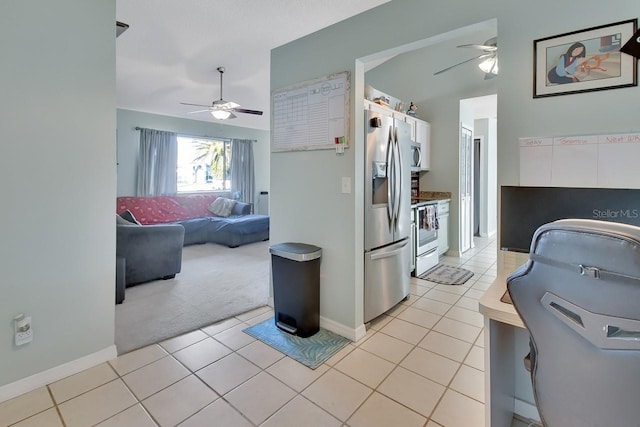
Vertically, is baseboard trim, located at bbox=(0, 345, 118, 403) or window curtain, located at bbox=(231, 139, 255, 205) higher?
window curtain, located at bbox=(231, 139, 255, 205)

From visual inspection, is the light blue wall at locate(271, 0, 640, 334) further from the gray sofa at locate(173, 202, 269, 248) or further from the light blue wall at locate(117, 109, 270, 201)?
the light blue wall at locate(117, 109, 270, 201)

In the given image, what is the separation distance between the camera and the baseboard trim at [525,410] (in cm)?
158

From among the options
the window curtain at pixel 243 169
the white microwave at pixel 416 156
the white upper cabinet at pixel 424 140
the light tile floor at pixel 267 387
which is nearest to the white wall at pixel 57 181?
the light tile floor at pixel 267 387

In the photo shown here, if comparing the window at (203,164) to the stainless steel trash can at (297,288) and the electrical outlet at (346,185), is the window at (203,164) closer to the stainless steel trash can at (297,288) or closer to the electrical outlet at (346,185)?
the stainless steel trash can at (297,288)

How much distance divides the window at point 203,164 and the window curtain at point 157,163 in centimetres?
24

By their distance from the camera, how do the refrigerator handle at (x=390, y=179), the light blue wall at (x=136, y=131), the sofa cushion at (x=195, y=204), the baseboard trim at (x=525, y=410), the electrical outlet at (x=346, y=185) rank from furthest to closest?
the sofa cushion at (x=195, y=204)
the light blue wall at (x=136, y=131)
the refrigerator handle at (x=390, y=179)
the electrical outlet at (x=346, y=185)
the baseboard trim at (x=525, y=410)

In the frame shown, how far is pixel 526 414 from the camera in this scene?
1.60 m

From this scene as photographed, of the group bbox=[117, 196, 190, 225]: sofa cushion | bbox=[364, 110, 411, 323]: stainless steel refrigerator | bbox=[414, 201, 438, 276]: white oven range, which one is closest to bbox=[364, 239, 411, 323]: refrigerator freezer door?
bbox=[364, 110, 411, 323]: stainless steel refrigerator

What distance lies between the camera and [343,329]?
97.0 inches

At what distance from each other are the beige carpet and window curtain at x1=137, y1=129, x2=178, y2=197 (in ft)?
7.68

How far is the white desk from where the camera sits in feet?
3.82

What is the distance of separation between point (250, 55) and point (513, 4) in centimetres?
271

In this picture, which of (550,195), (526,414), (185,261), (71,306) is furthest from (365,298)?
(185,261)

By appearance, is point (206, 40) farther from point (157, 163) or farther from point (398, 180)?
point (157, 163)
